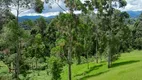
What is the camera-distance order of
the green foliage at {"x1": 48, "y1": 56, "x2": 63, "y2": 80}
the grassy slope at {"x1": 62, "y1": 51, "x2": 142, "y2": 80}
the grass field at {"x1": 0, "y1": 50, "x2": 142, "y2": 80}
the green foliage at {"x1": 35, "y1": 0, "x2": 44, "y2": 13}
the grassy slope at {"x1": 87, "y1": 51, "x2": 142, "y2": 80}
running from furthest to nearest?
the green foliage at {"x1": 48, "y1": 56, "x2": 63, "y2": 80} → the green foliage at {"x1": 35, "y1": 0, "x2": 44, "y2": 13} → the grass field at {"x1": 0, "y1": 50, "x2": 142, "y2": 80} → the grassy slope at {"x1": 62, "y1": 51, "x2": 142, "y2": 80} → the grassy slope at {"x1": 87, "y1": 51, "x2": 142, "y2": 80}

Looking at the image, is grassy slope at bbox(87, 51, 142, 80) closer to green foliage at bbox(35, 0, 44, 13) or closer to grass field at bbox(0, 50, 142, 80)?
grass field at bbox(0, 50, 142, 80)

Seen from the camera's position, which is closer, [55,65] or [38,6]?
[38,6]

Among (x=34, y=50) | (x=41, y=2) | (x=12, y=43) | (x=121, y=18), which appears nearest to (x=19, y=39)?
(x=12, y=43)

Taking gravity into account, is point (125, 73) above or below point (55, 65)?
above

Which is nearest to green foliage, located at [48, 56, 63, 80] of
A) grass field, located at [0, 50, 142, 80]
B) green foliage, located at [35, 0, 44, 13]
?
grass field, located at [0, 50, 142, 80]

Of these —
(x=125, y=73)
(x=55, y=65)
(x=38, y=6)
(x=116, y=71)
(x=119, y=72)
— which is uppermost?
(x=38, y=6)

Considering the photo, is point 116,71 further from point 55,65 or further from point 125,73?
point 55,65

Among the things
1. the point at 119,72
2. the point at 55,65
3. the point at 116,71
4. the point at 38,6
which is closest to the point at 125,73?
the point at 119,72

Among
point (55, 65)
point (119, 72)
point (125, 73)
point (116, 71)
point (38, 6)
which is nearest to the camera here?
point (125, 73)

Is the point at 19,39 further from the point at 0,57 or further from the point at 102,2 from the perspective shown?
the point at 0,57

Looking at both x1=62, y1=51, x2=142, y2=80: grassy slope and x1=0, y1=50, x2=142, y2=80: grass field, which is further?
x1=0, y1=50, x2=142, y2=80: grass field

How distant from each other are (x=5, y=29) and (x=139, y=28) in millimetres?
93100

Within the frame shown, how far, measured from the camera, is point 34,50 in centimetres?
8150

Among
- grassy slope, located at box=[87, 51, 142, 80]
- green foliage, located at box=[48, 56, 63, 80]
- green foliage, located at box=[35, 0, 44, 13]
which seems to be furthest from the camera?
green foliage, located at box=[48, 56, 63, 80]
